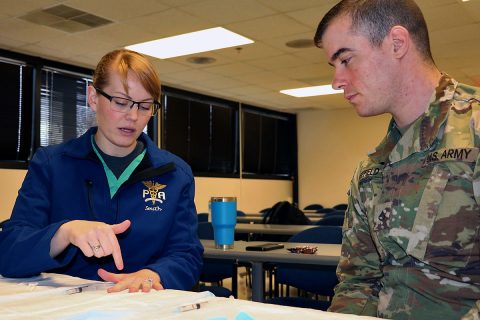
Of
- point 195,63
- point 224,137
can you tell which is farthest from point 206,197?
point 195,63

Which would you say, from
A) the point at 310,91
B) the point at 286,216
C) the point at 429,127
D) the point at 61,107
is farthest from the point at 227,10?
the point at 310,91

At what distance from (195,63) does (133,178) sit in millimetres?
5090

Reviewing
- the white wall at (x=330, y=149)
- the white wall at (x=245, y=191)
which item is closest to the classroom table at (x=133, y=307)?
the white wall at (x=245, y=191)

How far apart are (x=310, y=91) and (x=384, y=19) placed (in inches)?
279

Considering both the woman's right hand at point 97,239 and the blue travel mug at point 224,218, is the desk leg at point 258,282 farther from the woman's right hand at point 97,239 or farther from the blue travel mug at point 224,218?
the woman's right hand at point 97,239

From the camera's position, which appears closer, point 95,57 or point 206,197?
point 95,57

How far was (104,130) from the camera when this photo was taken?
1.50 metres

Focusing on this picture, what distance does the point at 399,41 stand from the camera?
1.30m

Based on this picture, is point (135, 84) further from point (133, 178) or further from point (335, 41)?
point (335, 41)

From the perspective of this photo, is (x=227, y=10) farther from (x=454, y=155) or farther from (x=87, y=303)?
(x=87, y=303)

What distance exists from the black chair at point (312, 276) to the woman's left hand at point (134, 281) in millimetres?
1413

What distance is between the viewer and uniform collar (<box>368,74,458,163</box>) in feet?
4.11

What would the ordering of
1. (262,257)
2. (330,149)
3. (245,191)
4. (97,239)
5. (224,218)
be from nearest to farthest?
1. (97,239)
2. (262,257)
3. (224,218)
4. (245,191)
5. (330,149)

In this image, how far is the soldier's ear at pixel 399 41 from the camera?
51.0 inches
